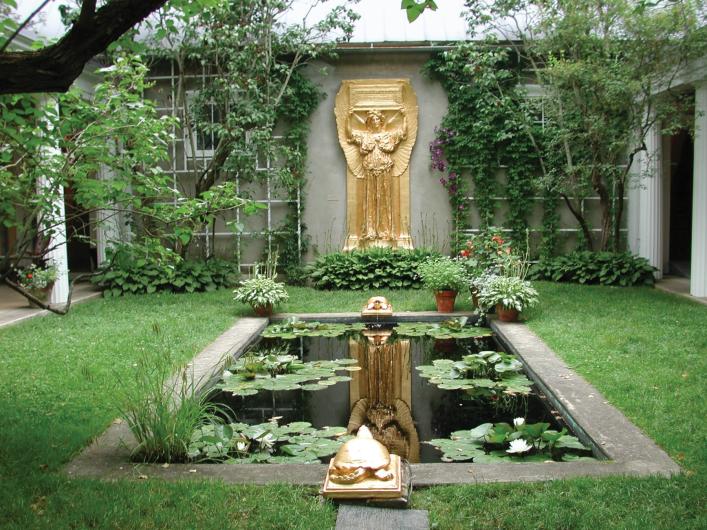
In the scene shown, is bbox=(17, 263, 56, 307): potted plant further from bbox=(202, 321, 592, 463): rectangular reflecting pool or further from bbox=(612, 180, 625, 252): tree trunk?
bbox=(612, 180, 625, 252): tree trunk

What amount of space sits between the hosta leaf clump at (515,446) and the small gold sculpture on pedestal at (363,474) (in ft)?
2.40

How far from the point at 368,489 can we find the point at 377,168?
32.7 ft

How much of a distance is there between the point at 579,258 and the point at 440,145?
122 inches

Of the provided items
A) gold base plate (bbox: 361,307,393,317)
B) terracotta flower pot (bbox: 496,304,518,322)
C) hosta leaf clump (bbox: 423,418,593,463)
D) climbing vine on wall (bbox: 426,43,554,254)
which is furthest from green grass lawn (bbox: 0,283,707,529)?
climbing vine on wall (bbox: 426,43,554,254)

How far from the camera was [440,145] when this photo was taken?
13352 mm

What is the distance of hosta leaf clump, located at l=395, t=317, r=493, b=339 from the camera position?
8641mm

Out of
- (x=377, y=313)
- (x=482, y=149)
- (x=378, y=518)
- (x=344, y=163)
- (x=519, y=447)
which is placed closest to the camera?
(x=378, y=518)

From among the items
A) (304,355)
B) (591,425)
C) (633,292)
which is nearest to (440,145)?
(633,292)

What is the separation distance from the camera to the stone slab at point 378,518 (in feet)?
11.3

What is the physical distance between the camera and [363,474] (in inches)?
150

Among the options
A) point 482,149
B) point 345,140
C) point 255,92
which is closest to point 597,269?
point 482,149

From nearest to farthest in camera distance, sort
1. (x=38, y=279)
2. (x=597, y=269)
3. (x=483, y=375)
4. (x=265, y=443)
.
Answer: (x=265, y=443) < (x=483, y=375) < (x=38, y=279) < (x=597, y=269)

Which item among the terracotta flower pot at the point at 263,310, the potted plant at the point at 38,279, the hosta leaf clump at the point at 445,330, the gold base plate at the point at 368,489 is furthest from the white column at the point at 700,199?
the potted plant at the point at 38,279

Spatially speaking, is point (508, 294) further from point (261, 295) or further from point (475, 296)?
point (261, 295)
